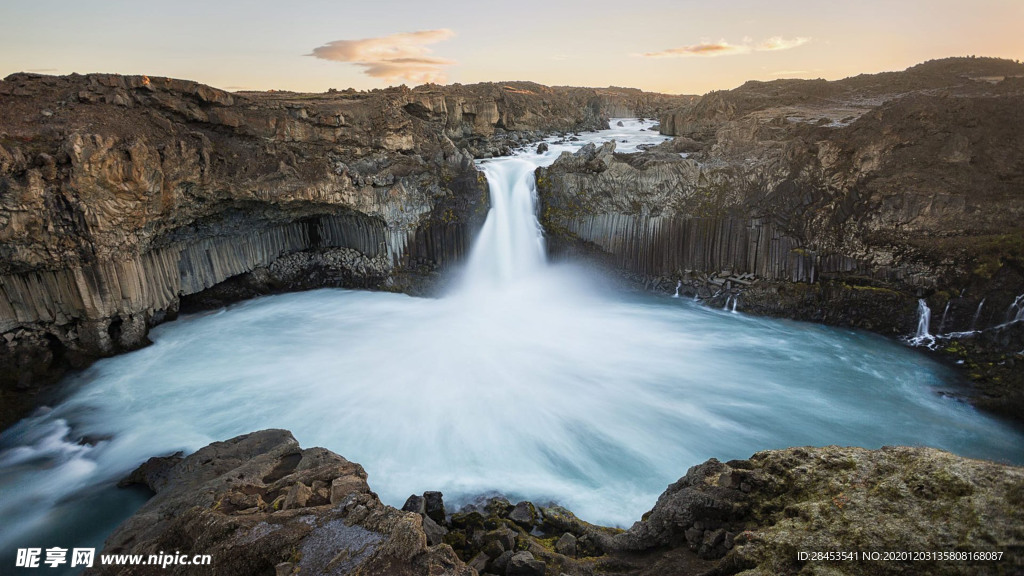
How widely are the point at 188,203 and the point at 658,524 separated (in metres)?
14.5

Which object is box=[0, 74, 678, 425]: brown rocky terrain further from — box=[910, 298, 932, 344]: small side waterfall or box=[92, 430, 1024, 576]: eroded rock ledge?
box=[910, 298, 932, 344]: small side waterfall

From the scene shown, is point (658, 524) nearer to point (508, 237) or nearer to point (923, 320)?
point (923, 320)

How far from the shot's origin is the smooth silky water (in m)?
8.46

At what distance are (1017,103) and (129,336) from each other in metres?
25.1

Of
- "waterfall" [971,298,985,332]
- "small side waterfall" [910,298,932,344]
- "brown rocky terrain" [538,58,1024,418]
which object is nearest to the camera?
"waterfall" [971,298,985,332]

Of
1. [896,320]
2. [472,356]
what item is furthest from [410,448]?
[896,320]

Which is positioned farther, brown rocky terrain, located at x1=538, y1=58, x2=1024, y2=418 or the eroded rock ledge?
brown rocky terrain, located at x1=538, y1=58, x2=1024, y2=418

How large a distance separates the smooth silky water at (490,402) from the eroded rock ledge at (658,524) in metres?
2.12

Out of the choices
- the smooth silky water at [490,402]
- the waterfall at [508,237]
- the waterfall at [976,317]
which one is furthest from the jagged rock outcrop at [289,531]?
the waterfall at [976,317]

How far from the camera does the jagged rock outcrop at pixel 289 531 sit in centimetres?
436

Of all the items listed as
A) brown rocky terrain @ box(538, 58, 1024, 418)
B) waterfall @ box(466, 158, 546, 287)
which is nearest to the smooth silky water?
brown rocky terrain @ box(538, 58, 1024, 418)

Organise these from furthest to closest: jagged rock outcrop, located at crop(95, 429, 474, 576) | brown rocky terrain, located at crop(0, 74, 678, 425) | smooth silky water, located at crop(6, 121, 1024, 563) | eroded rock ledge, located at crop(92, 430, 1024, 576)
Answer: brown rocky terrain, located at crop(0, 74, 678, 425) → smooth silky water, located at crop(6, 121, 1024, 563) → jagged rock outcrop, located at crop(95, 429, 474, 576) → eroded rock ledge, located at crop(92, 430, 1024, 576)

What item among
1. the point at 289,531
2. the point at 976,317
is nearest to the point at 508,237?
the point at 976,317

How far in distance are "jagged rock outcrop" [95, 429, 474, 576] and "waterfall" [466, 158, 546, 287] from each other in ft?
39.4
